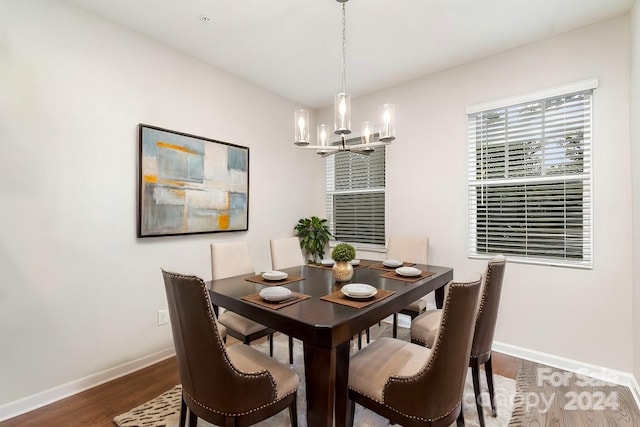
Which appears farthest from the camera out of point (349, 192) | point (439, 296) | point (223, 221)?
point (349, 192)

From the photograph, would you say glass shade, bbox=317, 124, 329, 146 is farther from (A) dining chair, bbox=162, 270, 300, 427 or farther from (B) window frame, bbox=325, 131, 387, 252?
(A) dining chair, bbox=162, 270, 300, 427

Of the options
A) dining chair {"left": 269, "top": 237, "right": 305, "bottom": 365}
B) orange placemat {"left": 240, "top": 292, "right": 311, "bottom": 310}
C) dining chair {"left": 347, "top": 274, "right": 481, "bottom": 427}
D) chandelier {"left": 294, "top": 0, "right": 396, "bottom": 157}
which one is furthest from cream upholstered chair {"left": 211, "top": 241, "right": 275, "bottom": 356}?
chandelier {"left": 294, "top": 0, "right": 396, "bottom": 157}

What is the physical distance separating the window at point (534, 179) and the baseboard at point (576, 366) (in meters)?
0.81

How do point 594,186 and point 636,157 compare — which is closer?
point 636,157

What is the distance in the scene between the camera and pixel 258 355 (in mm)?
1630

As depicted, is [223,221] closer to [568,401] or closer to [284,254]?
[284,254]

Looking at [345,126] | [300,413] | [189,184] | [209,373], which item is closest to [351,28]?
[345,126]

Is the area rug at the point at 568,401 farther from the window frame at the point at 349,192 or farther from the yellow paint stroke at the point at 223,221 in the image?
the yellow paint stroke at the point at 223,221

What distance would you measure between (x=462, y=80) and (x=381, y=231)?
187 cm

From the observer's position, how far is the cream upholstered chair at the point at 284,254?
2855 millimetres

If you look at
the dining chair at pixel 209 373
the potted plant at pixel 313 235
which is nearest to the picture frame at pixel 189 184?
the potted plant at pixel 313 235

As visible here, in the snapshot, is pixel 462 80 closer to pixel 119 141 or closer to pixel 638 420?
pixel 638 420

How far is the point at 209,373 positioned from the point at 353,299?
31.1 inches

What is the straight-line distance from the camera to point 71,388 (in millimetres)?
2172
